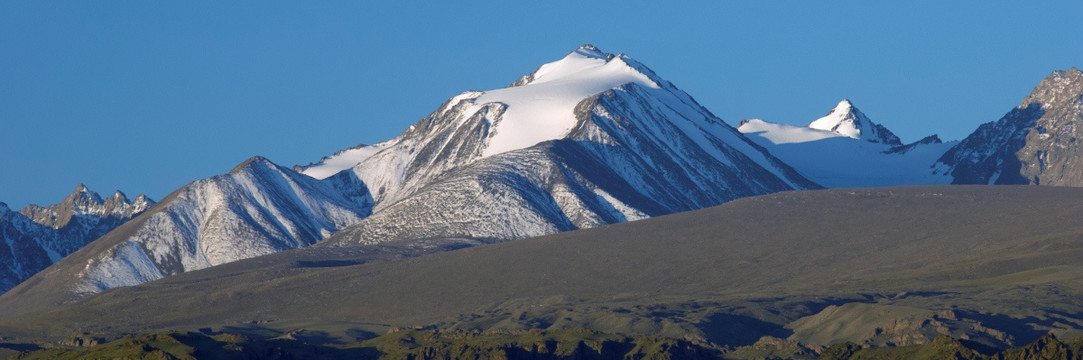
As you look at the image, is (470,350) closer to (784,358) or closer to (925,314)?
(784,358)

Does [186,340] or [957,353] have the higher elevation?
[186,340]

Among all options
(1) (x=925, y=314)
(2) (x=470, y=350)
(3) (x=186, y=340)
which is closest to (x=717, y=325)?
(1) (x=925, y=314)

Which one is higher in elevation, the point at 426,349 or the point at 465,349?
the point at 426,349

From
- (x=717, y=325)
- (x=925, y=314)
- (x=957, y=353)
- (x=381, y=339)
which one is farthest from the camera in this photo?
(x=717, y=325)

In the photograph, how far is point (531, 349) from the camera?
148 meters

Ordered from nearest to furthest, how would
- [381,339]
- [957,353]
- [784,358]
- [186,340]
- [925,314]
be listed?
[957,353] → [186,340] → [784,358] → [381,339] → [925,314]

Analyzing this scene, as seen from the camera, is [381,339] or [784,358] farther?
[381,339]

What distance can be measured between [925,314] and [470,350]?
50899mm

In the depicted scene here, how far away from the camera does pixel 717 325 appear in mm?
194750

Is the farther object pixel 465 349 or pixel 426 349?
pixel 426 349

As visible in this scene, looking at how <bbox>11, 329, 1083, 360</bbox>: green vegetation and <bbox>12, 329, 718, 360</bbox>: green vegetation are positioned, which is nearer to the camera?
<bbox>11, 329, 1083, 360</bbox>: green vegetation

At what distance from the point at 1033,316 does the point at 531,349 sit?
59.0 metres

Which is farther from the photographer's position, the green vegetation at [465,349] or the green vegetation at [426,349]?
the green vegetation at [426,349]

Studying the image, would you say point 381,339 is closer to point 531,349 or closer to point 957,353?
point 531,349
